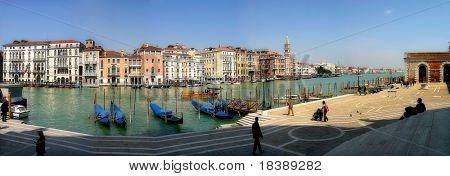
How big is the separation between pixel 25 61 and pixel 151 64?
2177 cm

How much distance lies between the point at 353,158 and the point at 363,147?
1447 millimetres

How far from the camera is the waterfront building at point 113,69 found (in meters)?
55.3

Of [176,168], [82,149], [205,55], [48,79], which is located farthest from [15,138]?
[205,55]

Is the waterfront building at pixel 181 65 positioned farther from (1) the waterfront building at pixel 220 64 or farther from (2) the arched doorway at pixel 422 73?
(2) the arched doorway at pixel 422 73

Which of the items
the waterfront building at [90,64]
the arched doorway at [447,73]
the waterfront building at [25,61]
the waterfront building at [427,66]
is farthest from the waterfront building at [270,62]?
the arched doorway at [447,73]

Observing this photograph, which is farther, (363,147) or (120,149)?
(120,149)

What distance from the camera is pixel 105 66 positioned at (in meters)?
55.3

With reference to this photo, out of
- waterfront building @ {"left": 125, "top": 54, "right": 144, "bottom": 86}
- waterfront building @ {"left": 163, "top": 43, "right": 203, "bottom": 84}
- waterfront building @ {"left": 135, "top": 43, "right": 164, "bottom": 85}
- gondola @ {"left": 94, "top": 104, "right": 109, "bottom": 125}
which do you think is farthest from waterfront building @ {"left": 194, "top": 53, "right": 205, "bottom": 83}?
gondola @ {"left": 94, "top": 104, "right": 109, "bottom": 125}

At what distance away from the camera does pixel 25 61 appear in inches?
2336

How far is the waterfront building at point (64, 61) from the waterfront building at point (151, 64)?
10.3 m

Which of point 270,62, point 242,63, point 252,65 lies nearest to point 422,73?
point 242,63

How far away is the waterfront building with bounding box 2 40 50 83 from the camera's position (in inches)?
2317

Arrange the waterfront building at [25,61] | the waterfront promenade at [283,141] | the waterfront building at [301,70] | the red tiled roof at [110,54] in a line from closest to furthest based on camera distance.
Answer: the waterfront promenade at [283,141] → the red tiled roof at [110,54] → the waterfront building at [25,61] → the waterfront building at [301,70]

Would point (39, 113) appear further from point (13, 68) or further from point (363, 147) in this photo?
point (13, 68)
